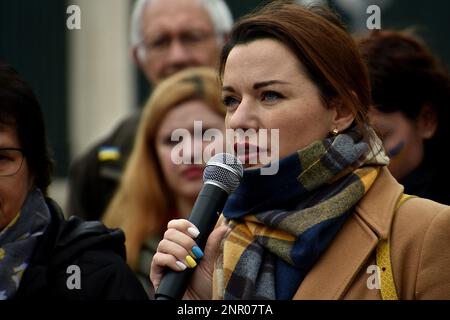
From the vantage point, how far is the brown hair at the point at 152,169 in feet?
15.9

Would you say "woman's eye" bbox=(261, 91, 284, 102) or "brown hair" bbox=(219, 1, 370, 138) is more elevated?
"brown hair" bbox=(219, 1, 370, 138)

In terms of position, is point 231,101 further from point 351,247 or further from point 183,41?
point 183,41

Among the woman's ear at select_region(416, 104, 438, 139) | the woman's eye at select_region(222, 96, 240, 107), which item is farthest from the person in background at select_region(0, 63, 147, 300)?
the woman's ear at select_region(416, 104, 438, 139)

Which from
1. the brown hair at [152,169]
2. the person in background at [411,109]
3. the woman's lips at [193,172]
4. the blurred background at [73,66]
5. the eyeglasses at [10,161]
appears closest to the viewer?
the eyeglasses at [10,161]

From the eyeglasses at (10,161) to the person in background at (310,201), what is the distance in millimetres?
670

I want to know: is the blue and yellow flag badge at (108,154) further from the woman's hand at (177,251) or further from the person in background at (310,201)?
the woman's hand at (177,251)

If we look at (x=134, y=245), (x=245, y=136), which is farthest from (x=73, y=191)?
(x=245, y=136)

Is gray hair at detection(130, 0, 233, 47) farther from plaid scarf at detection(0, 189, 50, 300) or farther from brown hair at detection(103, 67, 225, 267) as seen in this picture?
plaid scarf at detection(0, 189, 50, 300)

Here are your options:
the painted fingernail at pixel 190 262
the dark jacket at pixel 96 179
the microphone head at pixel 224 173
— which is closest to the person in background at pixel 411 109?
the microphone head at pixel 224 173

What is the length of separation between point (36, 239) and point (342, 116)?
1046 mm

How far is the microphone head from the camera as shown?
296 centimetres

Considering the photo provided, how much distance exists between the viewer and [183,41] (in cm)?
539

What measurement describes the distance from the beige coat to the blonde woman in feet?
5.85

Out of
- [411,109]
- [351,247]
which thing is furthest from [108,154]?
[351,247]
